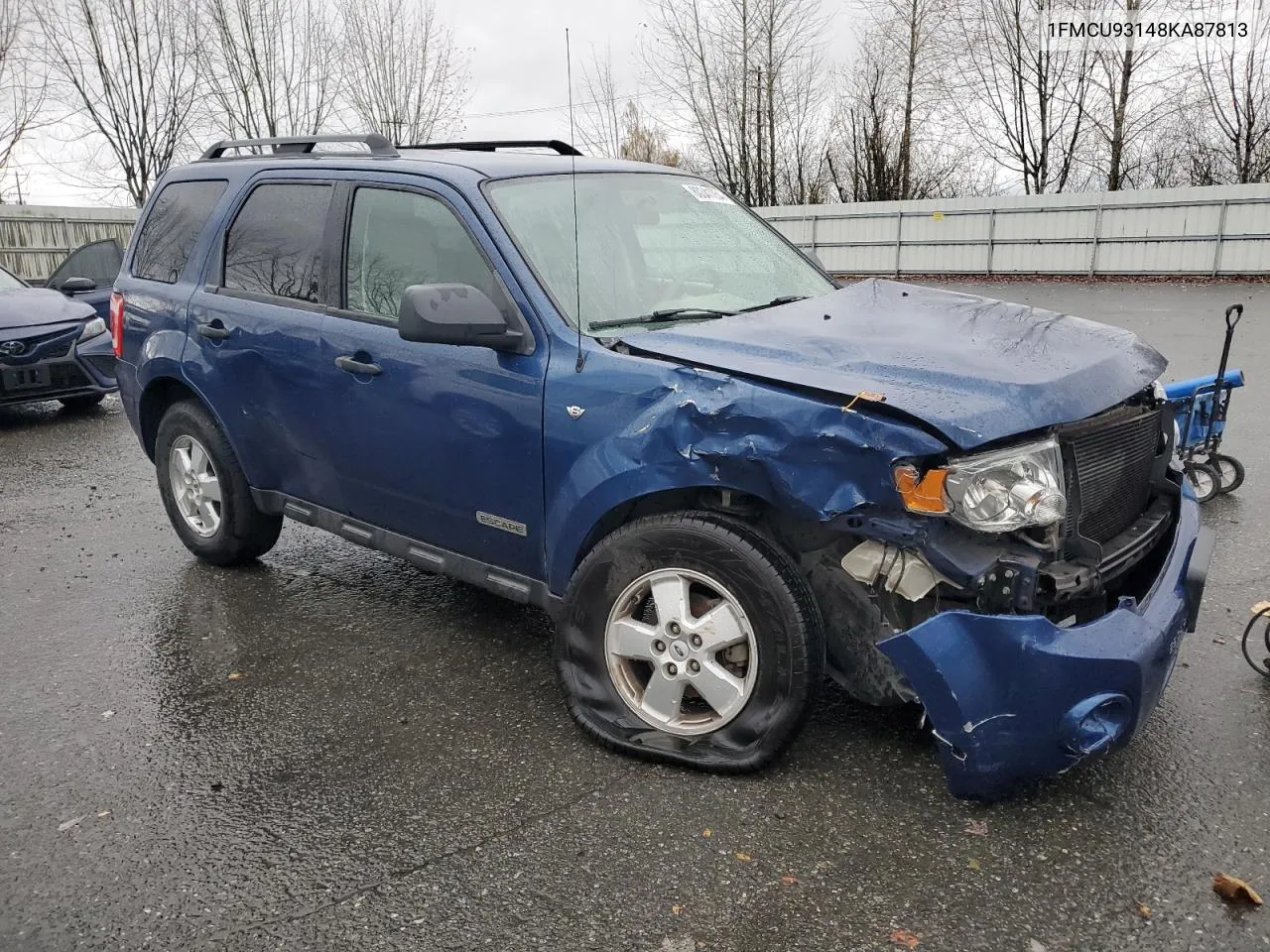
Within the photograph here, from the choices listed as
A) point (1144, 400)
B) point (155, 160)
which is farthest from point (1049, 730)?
point (155, 160)

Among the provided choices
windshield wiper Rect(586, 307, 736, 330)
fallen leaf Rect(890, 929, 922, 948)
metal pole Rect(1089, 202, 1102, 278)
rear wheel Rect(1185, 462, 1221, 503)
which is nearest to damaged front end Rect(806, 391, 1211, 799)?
fallen leaf Rect(890, 929, 922, 948)

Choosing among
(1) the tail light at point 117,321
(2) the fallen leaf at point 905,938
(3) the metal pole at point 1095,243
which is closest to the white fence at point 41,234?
(1) the tail light at point 117,321

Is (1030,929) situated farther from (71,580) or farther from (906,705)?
(71,580)

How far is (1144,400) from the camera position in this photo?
3.57 m

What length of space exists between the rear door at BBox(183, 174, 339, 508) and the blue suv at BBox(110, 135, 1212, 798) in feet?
0.06

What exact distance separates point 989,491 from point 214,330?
3501 mm

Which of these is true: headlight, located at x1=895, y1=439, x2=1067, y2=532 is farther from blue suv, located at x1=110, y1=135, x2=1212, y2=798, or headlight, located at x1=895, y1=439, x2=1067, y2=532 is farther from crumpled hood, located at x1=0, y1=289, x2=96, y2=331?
crumpled hood, located at x1=0, y1=289, x2=96, y2=331

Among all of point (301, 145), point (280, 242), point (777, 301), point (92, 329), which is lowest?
point (92, 329)

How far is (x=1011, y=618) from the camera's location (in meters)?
2.76

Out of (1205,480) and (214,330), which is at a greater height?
(214,330)

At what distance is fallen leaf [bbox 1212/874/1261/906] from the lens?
2684 mm

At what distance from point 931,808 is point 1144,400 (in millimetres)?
1563

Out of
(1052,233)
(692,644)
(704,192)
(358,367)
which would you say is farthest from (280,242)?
(1052,233)

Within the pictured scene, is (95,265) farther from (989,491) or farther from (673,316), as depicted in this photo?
(989,491)
